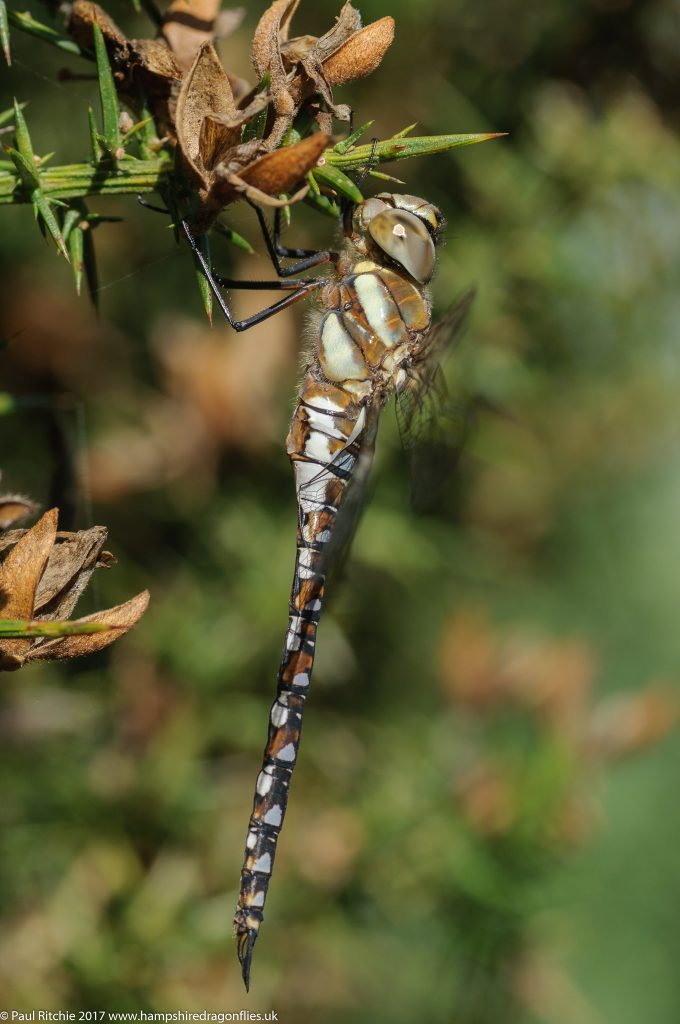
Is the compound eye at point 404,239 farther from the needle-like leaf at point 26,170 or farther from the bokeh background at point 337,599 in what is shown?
the needle-like leaf at point 26,170

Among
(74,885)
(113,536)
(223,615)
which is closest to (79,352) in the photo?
(113,536)

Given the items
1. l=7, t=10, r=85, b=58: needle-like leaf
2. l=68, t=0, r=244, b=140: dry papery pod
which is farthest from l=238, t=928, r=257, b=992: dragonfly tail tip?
l=7, t=10, r=85, b=58: needle-like leaf

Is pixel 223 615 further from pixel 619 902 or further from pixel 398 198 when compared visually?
pixel 619 902

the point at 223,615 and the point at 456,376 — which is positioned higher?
the point at 456,376

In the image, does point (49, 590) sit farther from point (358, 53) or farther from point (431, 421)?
point (431, 421)

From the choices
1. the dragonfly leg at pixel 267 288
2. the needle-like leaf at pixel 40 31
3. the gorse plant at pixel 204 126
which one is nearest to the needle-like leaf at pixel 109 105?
the gorse plant at pixel 204 126

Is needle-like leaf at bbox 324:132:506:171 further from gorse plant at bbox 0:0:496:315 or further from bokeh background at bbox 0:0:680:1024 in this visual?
bokeh background at bbox 0:0:680:1024

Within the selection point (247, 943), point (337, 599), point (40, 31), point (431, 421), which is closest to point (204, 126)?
point (40, 31)
